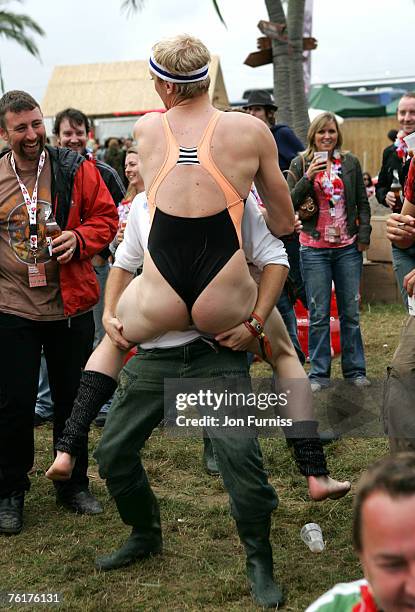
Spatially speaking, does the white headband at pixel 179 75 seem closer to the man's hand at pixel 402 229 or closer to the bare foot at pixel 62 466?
the man's hand at pixel 402 229

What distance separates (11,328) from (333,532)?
1.89m

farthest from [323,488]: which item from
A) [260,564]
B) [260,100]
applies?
[260,100]

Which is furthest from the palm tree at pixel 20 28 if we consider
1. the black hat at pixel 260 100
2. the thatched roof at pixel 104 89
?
the black hat at pixel 260 100

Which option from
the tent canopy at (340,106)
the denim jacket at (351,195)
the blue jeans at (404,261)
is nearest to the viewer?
the blue jeans at (404,261)

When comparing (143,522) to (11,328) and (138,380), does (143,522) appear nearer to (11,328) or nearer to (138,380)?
(138,380)

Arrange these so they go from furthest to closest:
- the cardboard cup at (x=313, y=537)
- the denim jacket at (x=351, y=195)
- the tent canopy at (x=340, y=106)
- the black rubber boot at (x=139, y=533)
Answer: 1. the tent canopy at (x=340, y=106)
2. the denim jacket at (x=351, y=195)
3. the cardboard cup at (x=313, y=537)
4. the black rubber boot at (x=139, y=533)

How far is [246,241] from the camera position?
3.75 metres

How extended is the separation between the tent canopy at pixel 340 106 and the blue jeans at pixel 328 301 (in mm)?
18822

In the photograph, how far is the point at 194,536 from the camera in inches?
178

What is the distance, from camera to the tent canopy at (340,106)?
25.3 meters

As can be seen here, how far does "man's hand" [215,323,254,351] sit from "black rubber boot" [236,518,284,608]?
71 cm

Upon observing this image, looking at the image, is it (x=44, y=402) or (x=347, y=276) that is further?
(x=347, y=276)

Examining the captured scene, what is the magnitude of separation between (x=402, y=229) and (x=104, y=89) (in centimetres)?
2107

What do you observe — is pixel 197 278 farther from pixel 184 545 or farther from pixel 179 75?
pixel 184 545
